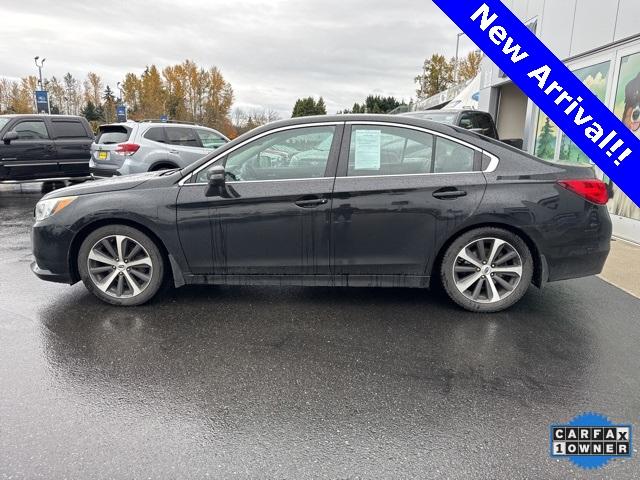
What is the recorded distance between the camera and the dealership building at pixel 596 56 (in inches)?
290

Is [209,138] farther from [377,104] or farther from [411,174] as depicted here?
[377,104]

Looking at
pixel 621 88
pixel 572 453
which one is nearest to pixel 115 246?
pixel 572 453

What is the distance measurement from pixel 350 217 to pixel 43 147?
10.6 m

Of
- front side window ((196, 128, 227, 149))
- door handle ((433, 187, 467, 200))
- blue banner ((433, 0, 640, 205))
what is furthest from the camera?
front side window ((196, 128, 227, 149))

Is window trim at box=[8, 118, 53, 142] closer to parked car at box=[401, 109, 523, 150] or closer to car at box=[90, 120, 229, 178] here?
car at box=[90, 120, 229, 178]

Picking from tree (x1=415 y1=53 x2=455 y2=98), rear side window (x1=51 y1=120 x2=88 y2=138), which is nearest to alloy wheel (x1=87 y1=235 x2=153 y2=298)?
rear side window (x1=51 y1=120 x2=88 y2=138)

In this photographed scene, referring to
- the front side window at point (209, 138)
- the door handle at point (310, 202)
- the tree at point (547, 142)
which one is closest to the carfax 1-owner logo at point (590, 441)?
the door handle at point (310, 202)

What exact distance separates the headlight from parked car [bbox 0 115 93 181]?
27.3 feet

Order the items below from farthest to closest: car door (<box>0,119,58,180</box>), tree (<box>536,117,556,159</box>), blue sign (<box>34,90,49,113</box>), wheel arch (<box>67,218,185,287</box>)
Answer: blue sign (<box>34,90,49,113</box>)
car door (<box>0,119,58,180</box>)
tree (<box>536,117,556,159</box>)
wheel arch (<box>67,218,185,287</box>)

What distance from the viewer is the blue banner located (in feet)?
6.00

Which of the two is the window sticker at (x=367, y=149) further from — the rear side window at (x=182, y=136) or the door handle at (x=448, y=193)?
the rear side window at (x=182, y=136)

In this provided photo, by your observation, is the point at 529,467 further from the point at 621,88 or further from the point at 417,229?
the point at 621,88

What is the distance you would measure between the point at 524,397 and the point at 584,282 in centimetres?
285

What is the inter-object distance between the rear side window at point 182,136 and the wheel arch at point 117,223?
21.1 feet
